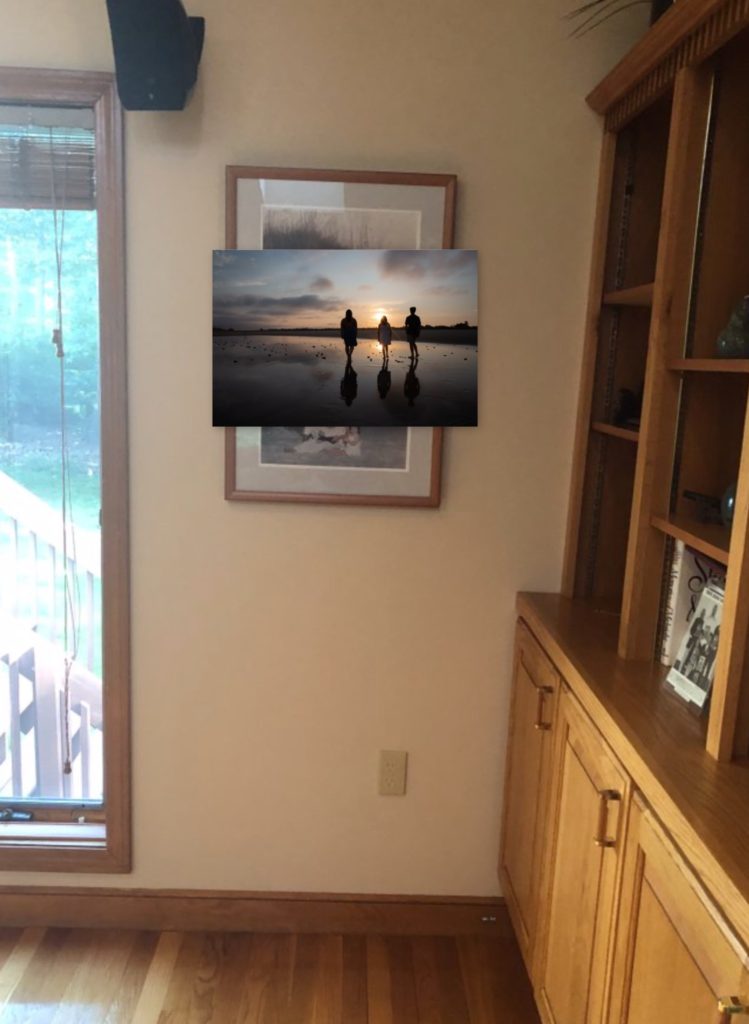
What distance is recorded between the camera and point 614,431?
189cm

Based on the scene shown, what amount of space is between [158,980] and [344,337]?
1655 millimetres

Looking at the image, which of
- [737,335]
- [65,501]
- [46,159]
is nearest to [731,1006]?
[737,335]

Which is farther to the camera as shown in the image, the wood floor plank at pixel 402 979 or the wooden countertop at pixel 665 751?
the wood floor plank at pixel 402 979

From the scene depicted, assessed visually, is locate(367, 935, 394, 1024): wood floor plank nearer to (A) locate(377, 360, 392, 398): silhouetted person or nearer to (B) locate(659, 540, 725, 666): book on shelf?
(B) locate(659, 540, 725, 666): book on shelf

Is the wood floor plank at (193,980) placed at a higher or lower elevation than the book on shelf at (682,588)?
lower

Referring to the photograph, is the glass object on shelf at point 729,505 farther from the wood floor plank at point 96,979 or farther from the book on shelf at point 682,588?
the wood floor plank at point 96,979

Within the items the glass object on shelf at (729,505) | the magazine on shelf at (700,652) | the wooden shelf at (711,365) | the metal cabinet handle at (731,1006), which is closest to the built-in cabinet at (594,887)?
the metal cabinet handle at (731,1006)

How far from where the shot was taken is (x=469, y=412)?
2057mm

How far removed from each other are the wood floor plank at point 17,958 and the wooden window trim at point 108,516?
170 mm

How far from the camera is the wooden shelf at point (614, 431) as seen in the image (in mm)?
1783

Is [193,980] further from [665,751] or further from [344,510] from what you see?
[665,751]

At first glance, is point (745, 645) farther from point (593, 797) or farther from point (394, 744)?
point (394, 744)

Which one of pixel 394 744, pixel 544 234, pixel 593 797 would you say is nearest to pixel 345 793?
pixel 394 744

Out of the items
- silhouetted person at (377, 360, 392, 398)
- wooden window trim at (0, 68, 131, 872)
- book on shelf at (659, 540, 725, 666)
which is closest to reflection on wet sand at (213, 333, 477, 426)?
silhouetted person at (377, 360, 392, 398)
